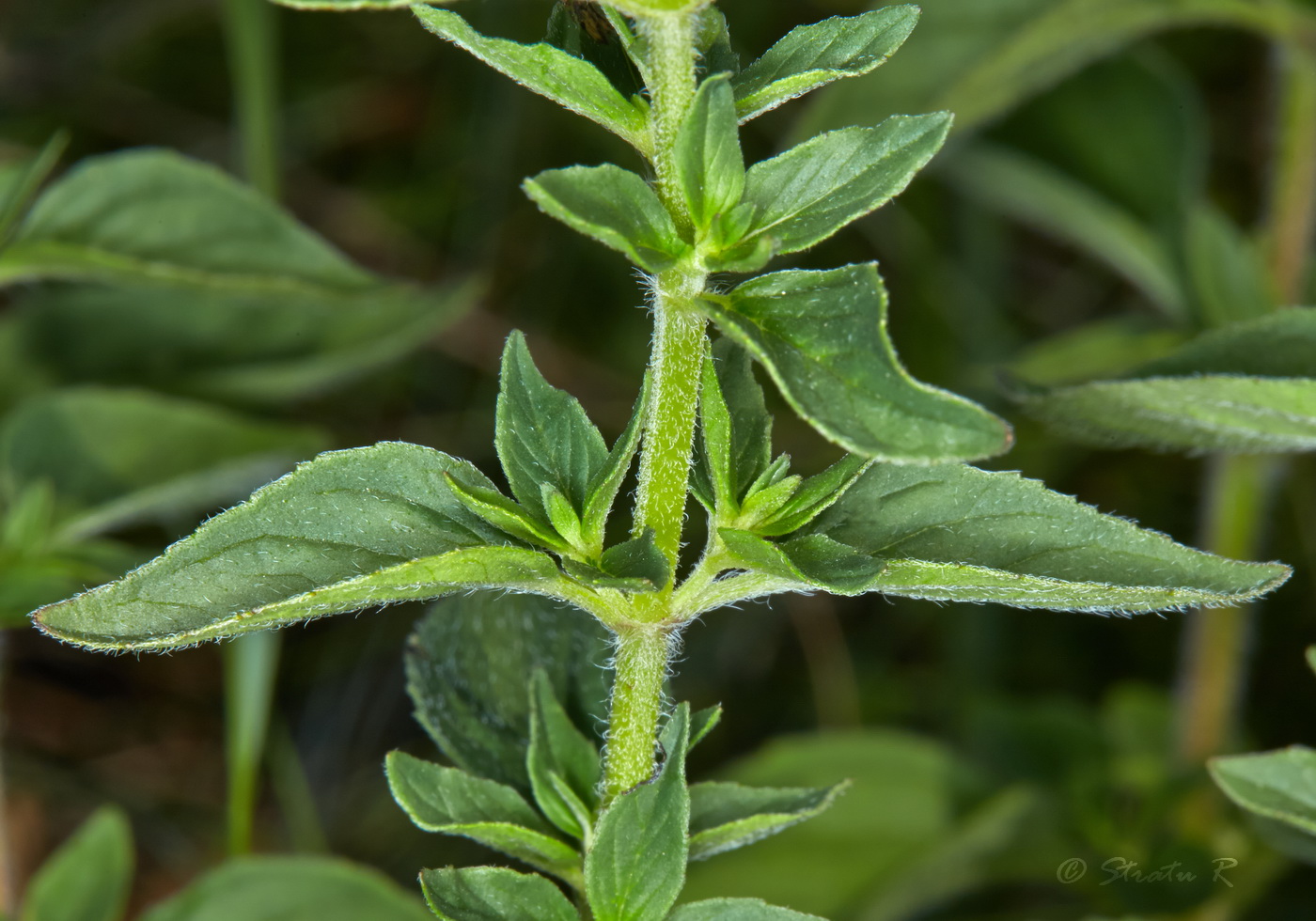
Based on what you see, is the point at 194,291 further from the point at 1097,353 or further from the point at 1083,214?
the point at 1083,214

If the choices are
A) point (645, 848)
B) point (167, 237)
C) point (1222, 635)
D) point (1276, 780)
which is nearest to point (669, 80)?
point (645, 848)

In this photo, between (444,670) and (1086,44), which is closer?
(444,670)

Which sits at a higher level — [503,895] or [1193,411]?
[1193,411]

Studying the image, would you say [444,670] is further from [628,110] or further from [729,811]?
[628,110]

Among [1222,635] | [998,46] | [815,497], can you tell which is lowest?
[1222,635]

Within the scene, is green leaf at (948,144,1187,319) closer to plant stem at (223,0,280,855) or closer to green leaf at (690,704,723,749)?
plant stem at (223,0,280,855)

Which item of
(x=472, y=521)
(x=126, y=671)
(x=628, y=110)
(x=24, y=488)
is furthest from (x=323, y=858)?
(x=126, y=671)
